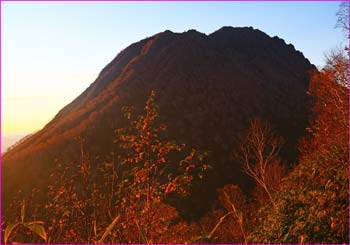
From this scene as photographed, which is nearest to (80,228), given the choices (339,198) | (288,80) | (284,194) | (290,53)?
(284,194)

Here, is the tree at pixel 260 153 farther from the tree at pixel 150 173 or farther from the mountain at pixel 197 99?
the mountain at pixel 197 99

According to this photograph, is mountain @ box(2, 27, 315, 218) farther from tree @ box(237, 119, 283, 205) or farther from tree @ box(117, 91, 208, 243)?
tree @ box(117, 91, 208, 243)

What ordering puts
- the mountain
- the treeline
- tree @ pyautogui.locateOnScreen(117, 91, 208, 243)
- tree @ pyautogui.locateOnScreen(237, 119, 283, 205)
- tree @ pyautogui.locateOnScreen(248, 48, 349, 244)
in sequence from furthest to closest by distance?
the mountain
tree @ pyautogui.locateOnScreen(237, 119, 283, 205)
tree @ pyautogui.locateOnScreen(117, 91, 208, 243)
the treeline
tree @ pyautogui.locateOnScreen(248, 48, 349, 244)

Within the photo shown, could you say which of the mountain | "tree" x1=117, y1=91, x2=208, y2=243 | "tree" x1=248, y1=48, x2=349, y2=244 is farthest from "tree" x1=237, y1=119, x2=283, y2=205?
the mountain

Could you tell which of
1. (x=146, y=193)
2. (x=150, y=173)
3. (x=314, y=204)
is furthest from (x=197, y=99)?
(x=314, y=204)

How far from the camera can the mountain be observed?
70.1m

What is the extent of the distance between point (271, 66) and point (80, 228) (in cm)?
11930

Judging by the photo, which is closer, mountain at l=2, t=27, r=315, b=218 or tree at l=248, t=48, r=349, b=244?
tree at l=248, t=48, r=349, b=244

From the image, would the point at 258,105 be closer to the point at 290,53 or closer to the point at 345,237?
the point at 290,53

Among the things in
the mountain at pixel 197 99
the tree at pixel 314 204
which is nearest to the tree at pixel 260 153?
the tree at pixel 314 204

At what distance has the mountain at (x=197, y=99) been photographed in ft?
230

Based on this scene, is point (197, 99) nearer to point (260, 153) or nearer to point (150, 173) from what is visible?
point (260, 153)

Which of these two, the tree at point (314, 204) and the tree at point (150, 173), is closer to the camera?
the tree at point (314, 204)

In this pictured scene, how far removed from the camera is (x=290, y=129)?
8131 centimetres
